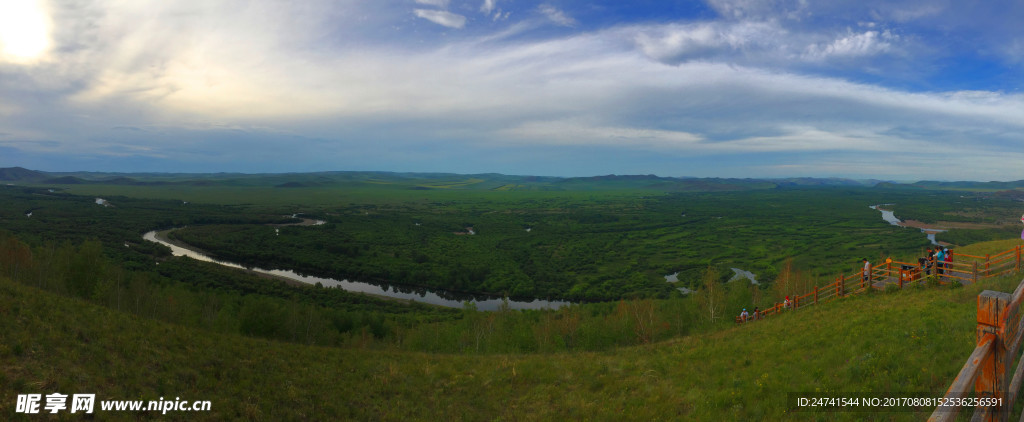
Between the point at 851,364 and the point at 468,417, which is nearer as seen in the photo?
the point at 851,364

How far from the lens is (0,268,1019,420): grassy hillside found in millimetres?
10250

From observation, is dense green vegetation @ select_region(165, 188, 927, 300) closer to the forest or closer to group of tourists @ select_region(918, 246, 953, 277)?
the forest

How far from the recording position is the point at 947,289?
16.4 meters

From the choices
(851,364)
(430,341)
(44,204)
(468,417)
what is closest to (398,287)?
(430,341)

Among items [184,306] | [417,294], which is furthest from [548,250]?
[184,306]

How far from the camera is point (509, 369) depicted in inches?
672

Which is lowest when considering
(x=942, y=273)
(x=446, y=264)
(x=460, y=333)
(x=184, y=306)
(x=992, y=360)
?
(x=446, y=264)

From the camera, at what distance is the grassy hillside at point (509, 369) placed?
10.2 meters

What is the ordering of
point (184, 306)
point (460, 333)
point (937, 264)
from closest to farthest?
point (937, 264) → point (460, 333) → point (184, 306)

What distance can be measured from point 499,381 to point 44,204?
23858 cm

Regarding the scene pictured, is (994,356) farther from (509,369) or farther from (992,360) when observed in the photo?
(509,369)

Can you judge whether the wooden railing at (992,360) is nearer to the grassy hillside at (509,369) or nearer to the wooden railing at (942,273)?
the grassy hillside at (509,369)

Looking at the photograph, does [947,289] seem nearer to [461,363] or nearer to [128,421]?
[461,363]

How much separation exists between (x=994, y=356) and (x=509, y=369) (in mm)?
14574
